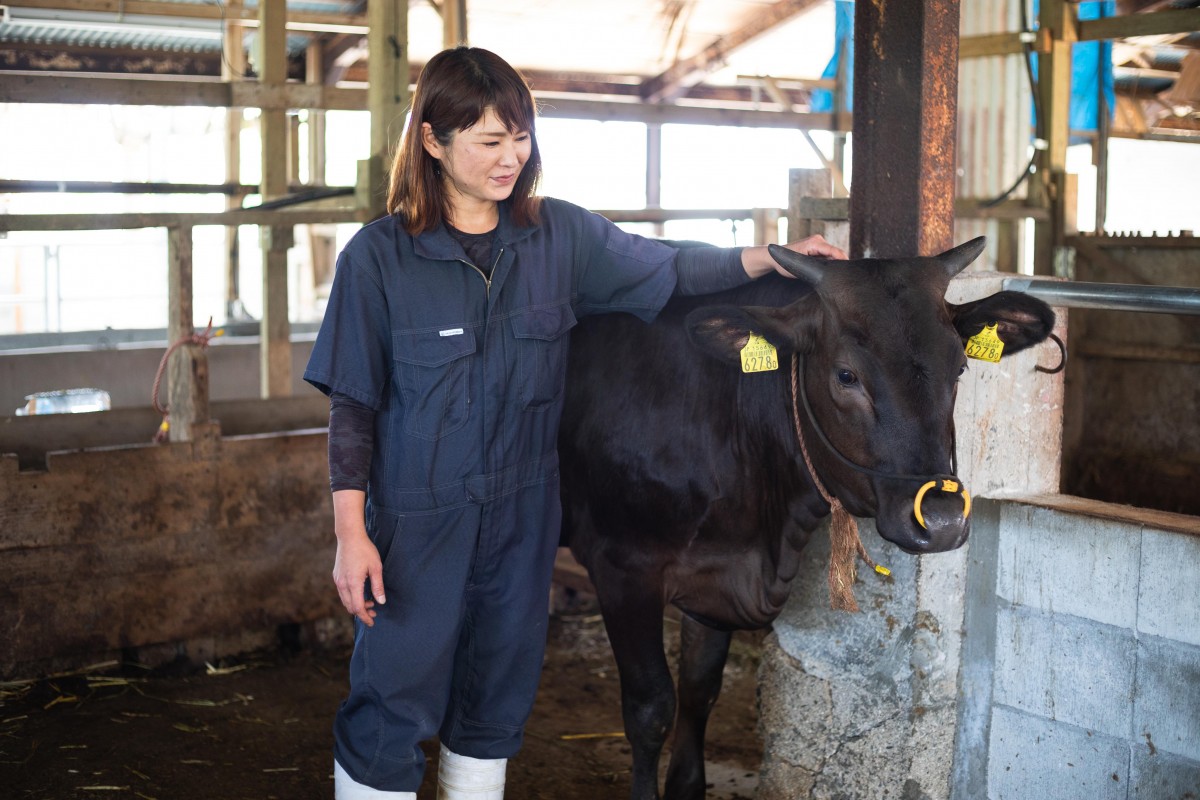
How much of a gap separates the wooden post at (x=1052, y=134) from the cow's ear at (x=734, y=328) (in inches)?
186

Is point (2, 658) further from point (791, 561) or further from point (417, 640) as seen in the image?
point (791, 561)

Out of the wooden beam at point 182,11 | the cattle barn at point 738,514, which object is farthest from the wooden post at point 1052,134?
the wooden beam at point 182,11

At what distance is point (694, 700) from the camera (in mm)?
3488

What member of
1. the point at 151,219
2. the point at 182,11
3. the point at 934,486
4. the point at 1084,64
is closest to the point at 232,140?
the point at 182,11

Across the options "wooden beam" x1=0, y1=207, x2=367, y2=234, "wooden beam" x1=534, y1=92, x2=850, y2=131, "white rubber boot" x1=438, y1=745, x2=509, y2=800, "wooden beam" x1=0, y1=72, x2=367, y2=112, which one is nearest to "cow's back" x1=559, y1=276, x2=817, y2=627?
"white rubber boot" x1=438, y1=745, x2=509, y2=800

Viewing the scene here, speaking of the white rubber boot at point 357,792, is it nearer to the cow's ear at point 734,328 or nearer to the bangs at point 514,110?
the cow's ear at point 734,328

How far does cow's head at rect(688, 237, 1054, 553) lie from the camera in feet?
7.80

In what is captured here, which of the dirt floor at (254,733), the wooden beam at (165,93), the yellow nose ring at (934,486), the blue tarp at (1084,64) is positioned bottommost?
the dirt floor at (254,733)

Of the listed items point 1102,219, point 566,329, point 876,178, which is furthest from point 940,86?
point 1102,219

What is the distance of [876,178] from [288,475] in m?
2.73

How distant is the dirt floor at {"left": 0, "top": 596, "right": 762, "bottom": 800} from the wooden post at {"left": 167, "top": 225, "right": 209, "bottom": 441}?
95 cm

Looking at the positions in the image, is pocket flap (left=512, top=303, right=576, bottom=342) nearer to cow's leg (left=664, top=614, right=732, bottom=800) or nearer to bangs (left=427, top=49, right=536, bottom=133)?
bangs (left=427, top=49, right=536, bottom=133)

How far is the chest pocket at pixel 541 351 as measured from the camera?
8.29 feet

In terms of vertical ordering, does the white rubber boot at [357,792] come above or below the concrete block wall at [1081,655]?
below
